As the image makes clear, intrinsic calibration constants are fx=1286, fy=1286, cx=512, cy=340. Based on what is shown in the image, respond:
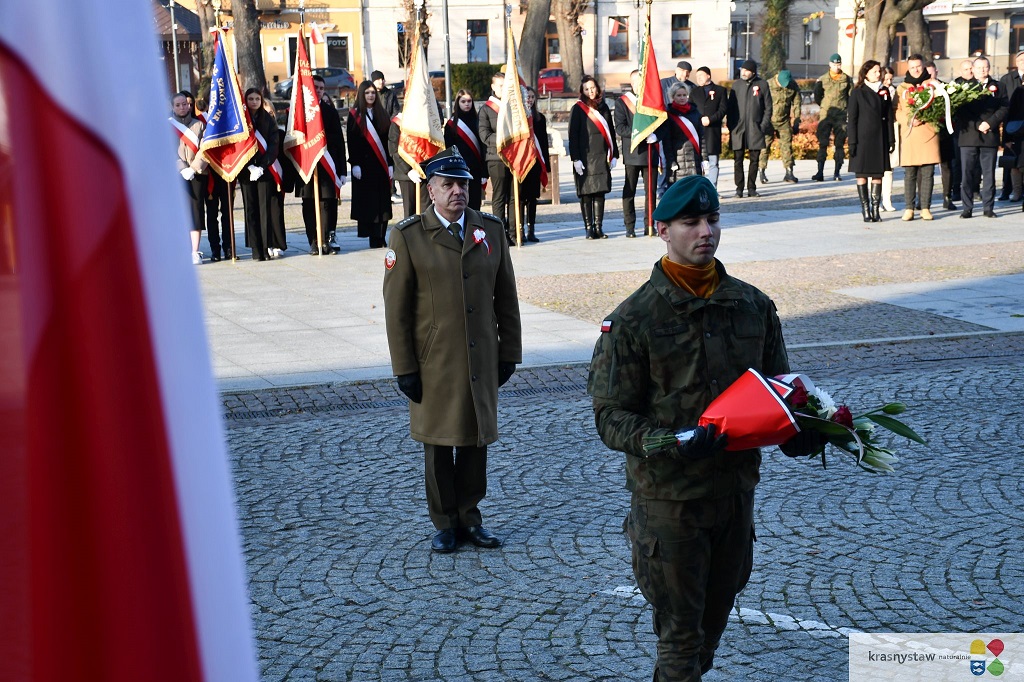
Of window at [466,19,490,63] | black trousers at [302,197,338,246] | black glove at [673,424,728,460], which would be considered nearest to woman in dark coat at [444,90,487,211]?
black trousers at [302,197,338,246]

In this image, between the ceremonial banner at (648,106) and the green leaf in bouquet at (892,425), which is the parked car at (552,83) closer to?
the ceremonial banner at (648,106)

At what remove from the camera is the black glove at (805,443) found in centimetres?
369

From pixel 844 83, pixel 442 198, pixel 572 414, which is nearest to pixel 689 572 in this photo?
pixel 442 198

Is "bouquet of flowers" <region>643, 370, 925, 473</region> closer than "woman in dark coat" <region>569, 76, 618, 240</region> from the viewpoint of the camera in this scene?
Yes

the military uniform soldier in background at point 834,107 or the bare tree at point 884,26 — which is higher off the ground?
the bare tree at point 884,26

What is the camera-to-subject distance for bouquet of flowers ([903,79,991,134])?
56.9 ft

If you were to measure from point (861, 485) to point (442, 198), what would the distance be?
272 centimetres

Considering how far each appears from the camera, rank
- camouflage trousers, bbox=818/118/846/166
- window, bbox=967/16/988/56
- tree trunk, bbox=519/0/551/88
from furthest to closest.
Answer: window, bbox=967/16/988/56 < tree trunk, bbox=519/0/551/88 < camouflage trousers, bbox=818/118/846/166

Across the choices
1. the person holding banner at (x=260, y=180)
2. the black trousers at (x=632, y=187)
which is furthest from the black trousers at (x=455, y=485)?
the black trousers at (x=632, y=187)

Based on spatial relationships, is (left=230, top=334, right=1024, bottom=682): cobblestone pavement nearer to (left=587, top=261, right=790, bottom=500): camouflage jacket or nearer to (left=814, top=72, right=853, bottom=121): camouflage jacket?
(left=587, top=261, right=790, bottom=500): camouflage jacket

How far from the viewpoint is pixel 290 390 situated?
9.17 m

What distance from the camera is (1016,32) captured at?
7612cm

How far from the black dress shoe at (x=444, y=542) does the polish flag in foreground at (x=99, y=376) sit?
4779mm

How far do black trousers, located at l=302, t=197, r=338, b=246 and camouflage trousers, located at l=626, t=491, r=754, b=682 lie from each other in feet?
42.1
